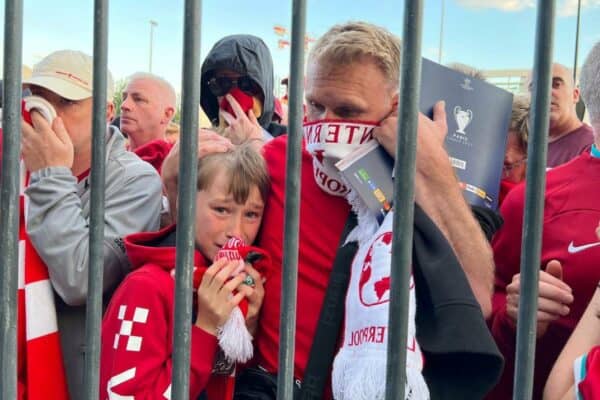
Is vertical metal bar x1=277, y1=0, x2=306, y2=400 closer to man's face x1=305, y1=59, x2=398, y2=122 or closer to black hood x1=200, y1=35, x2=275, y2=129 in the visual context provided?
man's face x1=305, y1=59, x2=398, y2=122

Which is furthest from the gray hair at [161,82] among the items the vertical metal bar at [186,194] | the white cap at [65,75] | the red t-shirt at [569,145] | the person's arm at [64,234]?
the vertical metal bar at [186,194]

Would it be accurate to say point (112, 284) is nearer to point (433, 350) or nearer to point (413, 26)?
point (433, 350)

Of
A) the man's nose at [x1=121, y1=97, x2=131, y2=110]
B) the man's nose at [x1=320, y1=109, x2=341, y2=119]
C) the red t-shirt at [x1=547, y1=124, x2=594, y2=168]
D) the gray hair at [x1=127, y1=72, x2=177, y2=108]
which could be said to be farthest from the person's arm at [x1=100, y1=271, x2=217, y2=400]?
the gray hair at [x1=127, y1=72, x2=177, y2=108]

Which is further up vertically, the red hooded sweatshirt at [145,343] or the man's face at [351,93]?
the man's face at [351,93]

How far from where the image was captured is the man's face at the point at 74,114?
6.38 ft

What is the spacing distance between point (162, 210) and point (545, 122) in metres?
1.37

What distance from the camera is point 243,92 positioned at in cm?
270

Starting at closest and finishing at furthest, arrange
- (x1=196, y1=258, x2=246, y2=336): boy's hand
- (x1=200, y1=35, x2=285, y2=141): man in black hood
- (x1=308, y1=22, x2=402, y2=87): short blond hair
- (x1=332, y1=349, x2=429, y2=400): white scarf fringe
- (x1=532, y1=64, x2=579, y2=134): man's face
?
1. (x1=332, y1=349, x2=429, y2=400): white scarf fringe
2. (x1=196, y1=258, x2=246, y2=336): boy's hand
3. (x1=308, y1=22, x2=402, y2=87): short blond hair
4. (x1=200, y1=35, x2=285, y2=141): man in black hood
5. (x1=532, y1=64, x2=579, y2=134): man's face

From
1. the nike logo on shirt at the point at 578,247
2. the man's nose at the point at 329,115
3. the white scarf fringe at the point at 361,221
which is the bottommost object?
the nike logo on shirt at the point at 578,247

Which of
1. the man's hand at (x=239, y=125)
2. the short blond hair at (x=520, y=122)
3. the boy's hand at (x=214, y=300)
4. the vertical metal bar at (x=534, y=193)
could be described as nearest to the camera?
the vertical metal bar at (x=534, y=193)

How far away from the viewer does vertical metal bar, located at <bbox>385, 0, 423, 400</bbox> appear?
100cm

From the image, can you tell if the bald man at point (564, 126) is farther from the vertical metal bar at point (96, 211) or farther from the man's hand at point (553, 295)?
the vertical metal bar at point (96, 211)

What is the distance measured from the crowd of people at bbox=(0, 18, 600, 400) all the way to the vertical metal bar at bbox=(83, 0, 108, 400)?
0.38 meters

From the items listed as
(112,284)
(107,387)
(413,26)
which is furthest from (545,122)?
(112,284)
